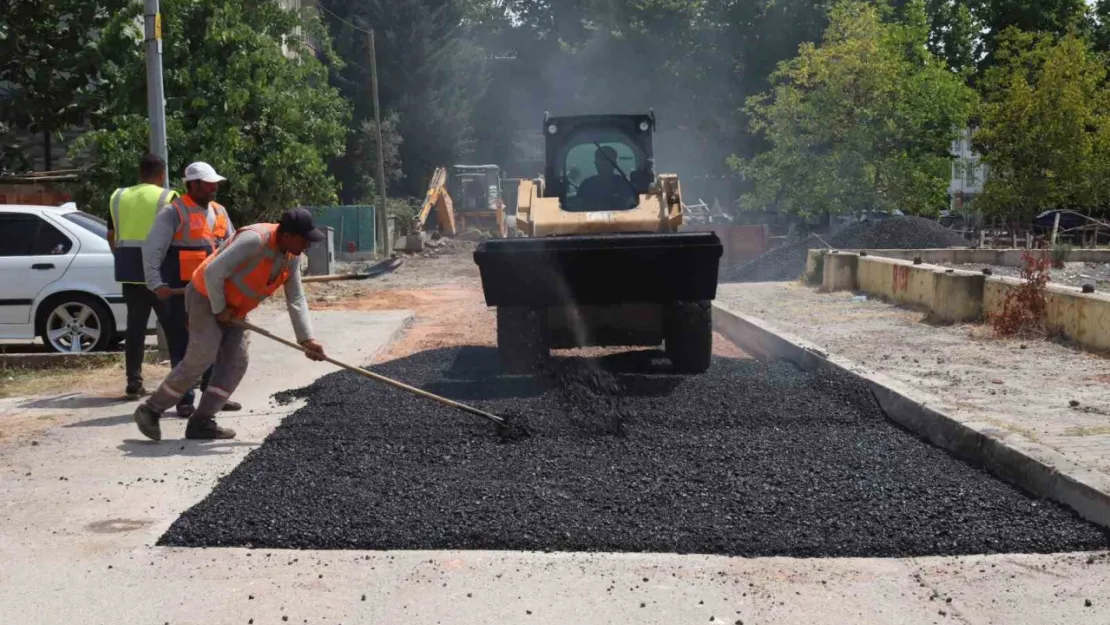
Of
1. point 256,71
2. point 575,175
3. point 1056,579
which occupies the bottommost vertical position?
point 1056,579

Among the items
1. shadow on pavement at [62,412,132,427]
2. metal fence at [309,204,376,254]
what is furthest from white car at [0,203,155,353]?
metal fence at [309,204,376,254]

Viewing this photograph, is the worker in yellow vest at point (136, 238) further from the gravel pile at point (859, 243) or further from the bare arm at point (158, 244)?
the gravel pile at point (859, 243)

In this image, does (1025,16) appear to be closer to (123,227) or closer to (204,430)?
(123,227)

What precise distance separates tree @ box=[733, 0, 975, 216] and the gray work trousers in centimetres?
2060

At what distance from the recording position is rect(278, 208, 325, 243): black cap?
650 cm

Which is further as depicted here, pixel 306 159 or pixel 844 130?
pixel 844 130

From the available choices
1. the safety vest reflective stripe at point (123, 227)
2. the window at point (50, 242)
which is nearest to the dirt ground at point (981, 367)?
the safety vest reflective stripe at point (123, 227)

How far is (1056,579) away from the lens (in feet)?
15.2

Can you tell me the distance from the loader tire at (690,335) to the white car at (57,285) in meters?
5.14

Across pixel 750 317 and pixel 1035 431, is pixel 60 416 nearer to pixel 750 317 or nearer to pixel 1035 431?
pixel 1035 431

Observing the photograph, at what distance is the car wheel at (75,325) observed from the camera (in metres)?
11.0

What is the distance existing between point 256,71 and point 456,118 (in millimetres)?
31441

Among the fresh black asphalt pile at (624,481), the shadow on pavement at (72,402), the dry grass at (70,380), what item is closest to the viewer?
the fresh black asphalt pile at (624,481)

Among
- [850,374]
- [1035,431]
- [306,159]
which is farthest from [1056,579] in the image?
[306,159]
